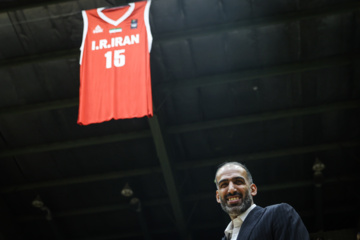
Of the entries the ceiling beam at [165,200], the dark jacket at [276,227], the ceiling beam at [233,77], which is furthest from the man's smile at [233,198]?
the ceiling beam at [165,200]

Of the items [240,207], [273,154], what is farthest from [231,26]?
[240,207]

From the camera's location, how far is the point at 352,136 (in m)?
9.57

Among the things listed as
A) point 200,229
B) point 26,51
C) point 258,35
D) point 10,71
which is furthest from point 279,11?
point 200,229

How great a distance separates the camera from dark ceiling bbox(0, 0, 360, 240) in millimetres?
7988

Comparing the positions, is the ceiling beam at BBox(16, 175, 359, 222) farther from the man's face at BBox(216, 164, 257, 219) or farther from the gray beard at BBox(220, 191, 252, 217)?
the gray beard at BBox(220, 191, 252, 217)

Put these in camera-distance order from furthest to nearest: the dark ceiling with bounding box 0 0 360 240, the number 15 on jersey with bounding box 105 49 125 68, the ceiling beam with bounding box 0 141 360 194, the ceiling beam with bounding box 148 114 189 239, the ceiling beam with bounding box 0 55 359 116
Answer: the ceiling beam with bounding box 0 141 360 194
the ceiling beam with bounding box 148 114 189 239
the ceiling beam with bounding box 0 55 359 116
the dark ceiling with bounding box 0 0 360 240
the number 15 on jersey with bounding box 105 49 125 68

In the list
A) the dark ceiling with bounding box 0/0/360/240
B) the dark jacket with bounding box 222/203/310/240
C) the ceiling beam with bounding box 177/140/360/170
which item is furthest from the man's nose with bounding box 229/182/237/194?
the ceiling beam with bounding box 177/140/360/170

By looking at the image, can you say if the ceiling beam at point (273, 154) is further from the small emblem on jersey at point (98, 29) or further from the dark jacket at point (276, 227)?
the dark jacket at point (276, 227)

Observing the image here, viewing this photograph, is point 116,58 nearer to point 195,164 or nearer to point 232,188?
point 232,188

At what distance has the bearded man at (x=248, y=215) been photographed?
2150 mm

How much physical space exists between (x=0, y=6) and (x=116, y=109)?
12.4ft

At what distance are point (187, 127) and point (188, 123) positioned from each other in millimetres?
113

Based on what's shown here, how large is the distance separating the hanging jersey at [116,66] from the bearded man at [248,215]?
132 inches

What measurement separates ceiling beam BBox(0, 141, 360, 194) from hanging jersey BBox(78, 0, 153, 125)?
4316 millimetres
